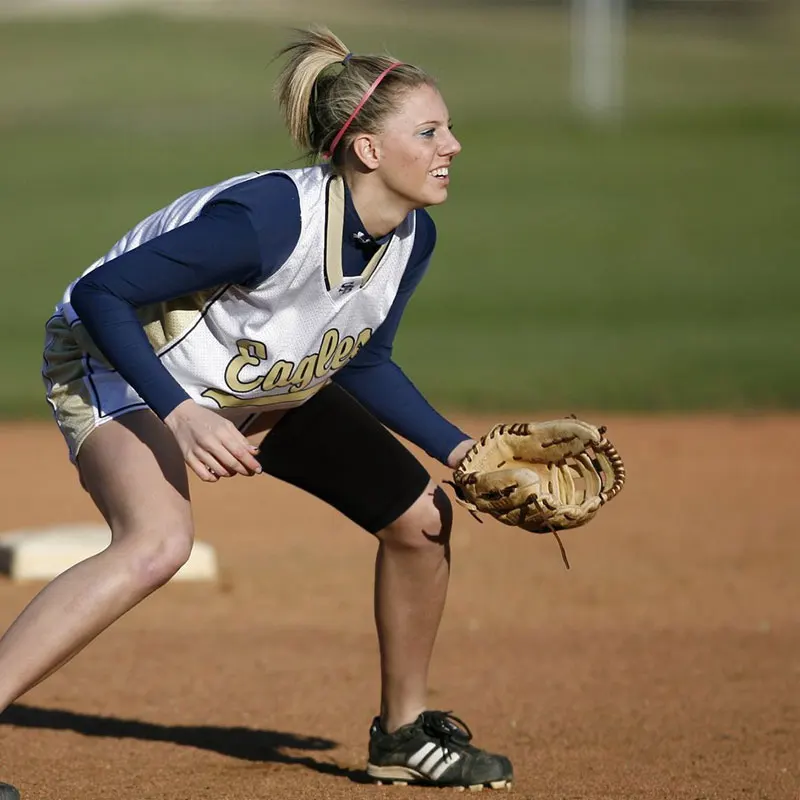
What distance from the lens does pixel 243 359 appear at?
325cm

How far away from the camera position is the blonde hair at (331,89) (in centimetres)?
326

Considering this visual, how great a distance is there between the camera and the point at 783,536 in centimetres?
644

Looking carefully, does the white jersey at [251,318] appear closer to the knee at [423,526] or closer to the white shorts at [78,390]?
the white shorts at [78,390]

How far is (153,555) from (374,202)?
0.88 metres

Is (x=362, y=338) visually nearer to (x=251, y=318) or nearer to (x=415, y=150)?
(x=251, y=318)

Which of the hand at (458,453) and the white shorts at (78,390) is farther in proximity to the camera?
the hand at (458,453)

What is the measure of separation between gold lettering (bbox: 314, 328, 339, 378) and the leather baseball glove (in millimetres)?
377

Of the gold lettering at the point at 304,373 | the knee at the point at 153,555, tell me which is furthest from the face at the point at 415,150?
the knee at the point at 153,555

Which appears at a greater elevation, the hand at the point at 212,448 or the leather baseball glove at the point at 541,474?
the hand at the point at 212,448

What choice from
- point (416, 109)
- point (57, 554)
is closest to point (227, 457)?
point (416, 109)

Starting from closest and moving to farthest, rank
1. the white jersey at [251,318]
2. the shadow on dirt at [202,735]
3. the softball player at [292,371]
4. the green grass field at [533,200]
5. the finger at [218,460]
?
the finger at [218,460] < the softball player at [292,371] < the white jersey at [251,318] < the shadow on dirt at [202,735] < the green grass field at [533,200]

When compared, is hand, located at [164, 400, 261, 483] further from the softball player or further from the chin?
the chin

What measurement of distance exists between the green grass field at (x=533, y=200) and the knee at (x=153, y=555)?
6500 millimetres

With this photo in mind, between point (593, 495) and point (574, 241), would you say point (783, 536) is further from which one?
point (574, 241)
